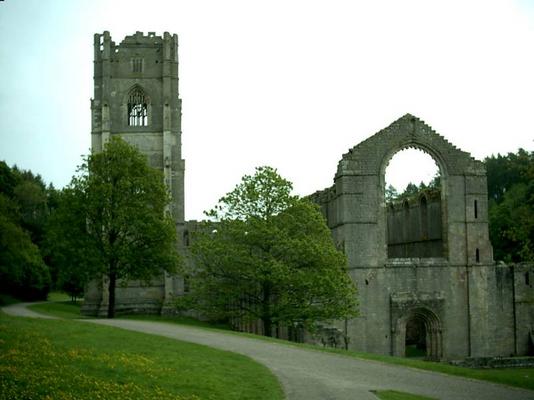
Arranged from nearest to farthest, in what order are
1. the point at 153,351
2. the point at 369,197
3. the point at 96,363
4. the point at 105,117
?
the point at 96,363 < the point at 153,351 < the point at 369,197 < the point at 105,117

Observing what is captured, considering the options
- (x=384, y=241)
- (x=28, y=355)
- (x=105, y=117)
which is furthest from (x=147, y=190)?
(x=28, y=355)

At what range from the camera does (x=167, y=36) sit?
60.5 metres

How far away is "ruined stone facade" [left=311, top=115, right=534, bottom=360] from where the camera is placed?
40.7 m

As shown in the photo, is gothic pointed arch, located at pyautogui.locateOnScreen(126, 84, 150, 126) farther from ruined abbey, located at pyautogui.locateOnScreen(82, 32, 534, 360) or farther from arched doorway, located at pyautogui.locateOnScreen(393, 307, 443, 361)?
arched doorway, located at pyautogui.locateOnScreen(393, 307, 443, 361)

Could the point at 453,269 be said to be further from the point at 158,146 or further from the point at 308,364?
the point at 158,146

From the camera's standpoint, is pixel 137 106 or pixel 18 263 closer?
pixel 18 263

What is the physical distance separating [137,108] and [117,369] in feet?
147

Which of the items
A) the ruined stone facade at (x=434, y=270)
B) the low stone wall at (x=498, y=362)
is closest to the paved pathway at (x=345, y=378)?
the low stone wall at (x=498, y=362)

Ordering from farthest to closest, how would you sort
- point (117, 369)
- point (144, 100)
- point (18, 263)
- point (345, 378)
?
point (144, 100) < point (18, 263) < point (345, 378) < point (117, 369)

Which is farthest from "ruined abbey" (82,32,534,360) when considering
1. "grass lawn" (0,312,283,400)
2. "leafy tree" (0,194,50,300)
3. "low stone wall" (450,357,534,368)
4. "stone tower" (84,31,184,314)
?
"leafy tree" (0,194,50,300)

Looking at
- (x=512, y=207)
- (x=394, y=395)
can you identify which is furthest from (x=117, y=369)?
(x=512, y=207)

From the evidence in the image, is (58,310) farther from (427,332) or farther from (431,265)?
(431,265)

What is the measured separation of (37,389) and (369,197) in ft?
93.1

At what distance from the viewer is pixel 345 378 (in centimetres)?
2016
